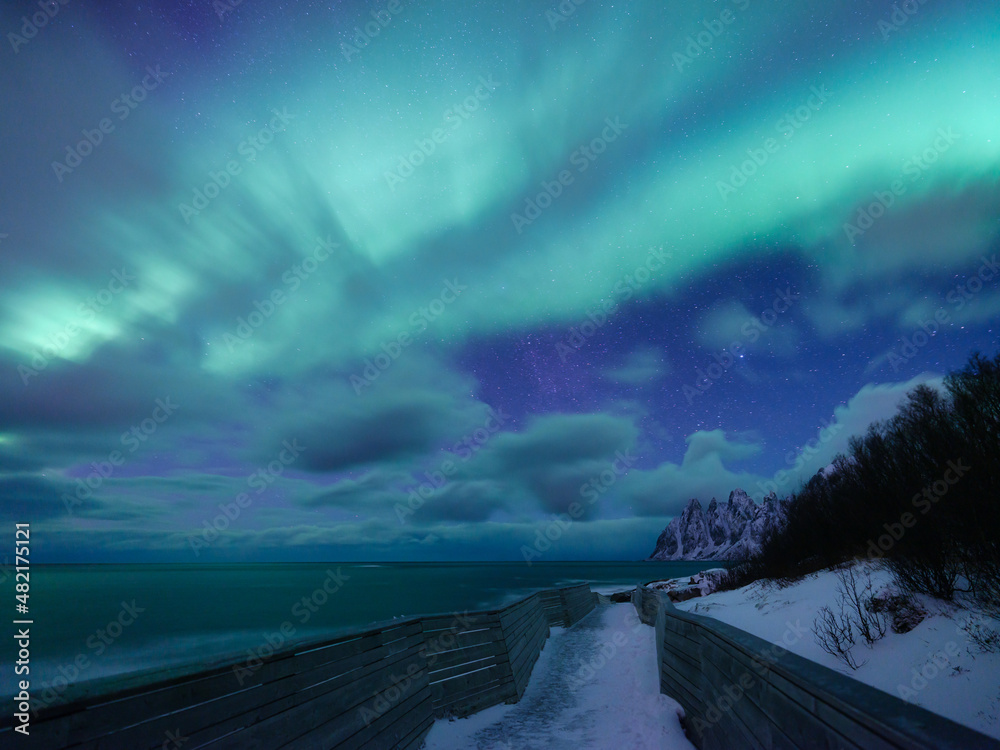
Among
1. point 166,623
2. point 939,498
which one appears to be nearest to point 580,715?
point 939,498

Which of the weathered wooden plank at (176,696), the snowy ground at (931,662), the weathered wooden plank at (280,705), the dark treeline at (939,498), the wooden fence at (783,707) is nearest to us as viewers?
the wooden fence at (783,707)

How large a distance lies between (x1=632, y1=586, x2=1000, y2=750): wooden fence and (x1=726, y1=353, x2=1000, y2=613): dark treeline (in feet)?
13.4

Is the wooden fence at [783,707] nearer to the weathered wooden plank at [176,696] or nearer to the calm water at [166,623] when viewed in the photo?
the weathered wooden plank at [176,696]

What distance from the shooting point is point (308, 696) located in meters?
5.00

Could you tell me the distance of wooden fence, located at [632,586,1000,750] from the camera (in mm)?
2408

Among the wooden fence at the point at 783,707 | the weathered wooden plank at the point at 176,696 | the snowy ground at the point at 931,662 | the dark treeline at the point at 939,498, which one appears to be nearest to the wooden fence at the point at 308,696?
the weathered wooden plank at the point at 176,696

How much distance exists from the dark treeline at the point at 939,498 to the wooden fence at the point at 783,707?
13.4ft

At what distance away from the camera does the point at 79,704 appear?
3053mm

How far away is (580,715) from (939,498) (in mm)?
7656

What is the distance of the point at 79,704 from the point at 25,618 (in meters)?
61.6

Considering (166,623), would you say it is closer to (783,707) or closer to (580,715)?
(580,715)

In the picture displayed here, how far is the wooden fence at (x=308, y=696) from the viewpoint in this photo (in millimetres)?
3177

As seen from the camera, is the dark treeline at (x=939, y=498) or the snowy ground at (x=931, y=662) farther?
the dark treeline at (x=939, y=498)

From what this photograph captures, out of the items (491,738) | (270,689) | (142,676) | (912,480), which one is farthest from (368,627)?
(912,480)
